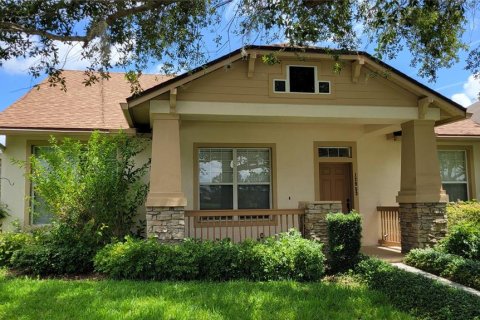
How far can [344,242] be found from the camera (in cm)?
867

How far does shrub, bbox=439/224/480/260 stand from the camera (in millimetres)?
8922

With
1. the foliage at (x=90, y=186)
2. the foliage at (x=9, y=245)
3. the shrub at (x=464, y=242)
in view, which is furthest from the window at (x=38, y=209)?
the shrub at (x=464, y=242)

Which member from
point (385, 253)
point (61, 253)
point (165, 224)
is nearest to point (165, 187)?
point (165, 224)

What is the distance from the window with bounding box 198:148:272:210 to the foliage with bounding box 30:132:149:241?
211 centimetres

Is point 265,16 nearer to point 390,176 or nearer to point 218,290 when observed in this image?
point 218,290

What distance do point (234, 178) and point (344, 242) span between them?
153 inches

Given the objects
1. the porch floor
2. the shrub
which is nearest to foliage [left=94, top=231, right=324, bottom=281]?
the porch floor

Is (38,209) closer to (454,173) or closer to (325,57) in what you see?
(325,57)

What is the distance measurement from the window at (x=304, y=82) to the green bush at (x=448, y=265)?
13.5 ft

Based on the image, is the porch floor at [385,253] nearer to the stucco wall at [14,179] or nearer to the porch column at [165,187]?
the porch column at [165,187]

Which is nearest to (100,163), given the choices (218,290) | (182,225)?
(182,225)

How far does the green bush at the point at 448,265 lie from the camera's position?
752cm

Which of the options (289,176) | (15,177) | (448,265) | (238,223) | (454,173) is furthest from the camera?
(454,173)

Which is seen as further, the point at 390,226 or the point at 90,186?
Answer: the point at 390,226
